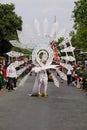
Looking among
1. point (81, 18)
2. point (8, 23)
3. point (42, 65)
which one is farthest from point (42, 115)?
point (8, 23)

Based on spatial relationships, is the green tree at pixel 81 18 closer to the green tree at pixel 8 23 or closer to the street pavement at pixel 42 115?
the green tree at pixel 8 23

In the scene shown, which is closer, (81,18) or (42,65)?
(42,65)

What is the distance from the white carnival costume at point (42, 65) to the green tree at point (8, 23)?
46277mm

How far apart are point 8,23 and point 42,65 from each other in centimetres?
5004

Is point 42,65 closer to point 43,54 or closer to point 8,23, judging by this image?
point 43,54

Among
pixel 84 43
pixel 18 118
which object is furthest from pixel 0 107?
pixel 84 43

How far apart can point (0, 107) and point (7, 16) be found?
185ft

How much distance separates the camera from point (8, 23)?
244 ft

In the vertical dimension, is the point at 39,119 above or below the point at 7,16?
below

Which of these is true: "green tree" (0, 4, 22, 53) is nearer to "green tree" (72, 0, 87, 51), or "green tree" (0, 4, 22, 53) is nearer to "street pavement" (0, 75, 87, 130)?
"green tree" (72, 0, 87, 51)

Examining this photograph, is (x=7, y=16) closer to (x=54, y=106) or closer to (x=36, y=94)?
(x=36, y=94)

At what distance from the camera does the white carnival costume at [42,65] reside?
977 inches

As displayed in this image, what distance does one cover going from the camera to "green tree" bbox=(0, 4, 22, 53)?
71800 millimetres

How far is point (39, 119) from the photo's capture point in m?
15.3
